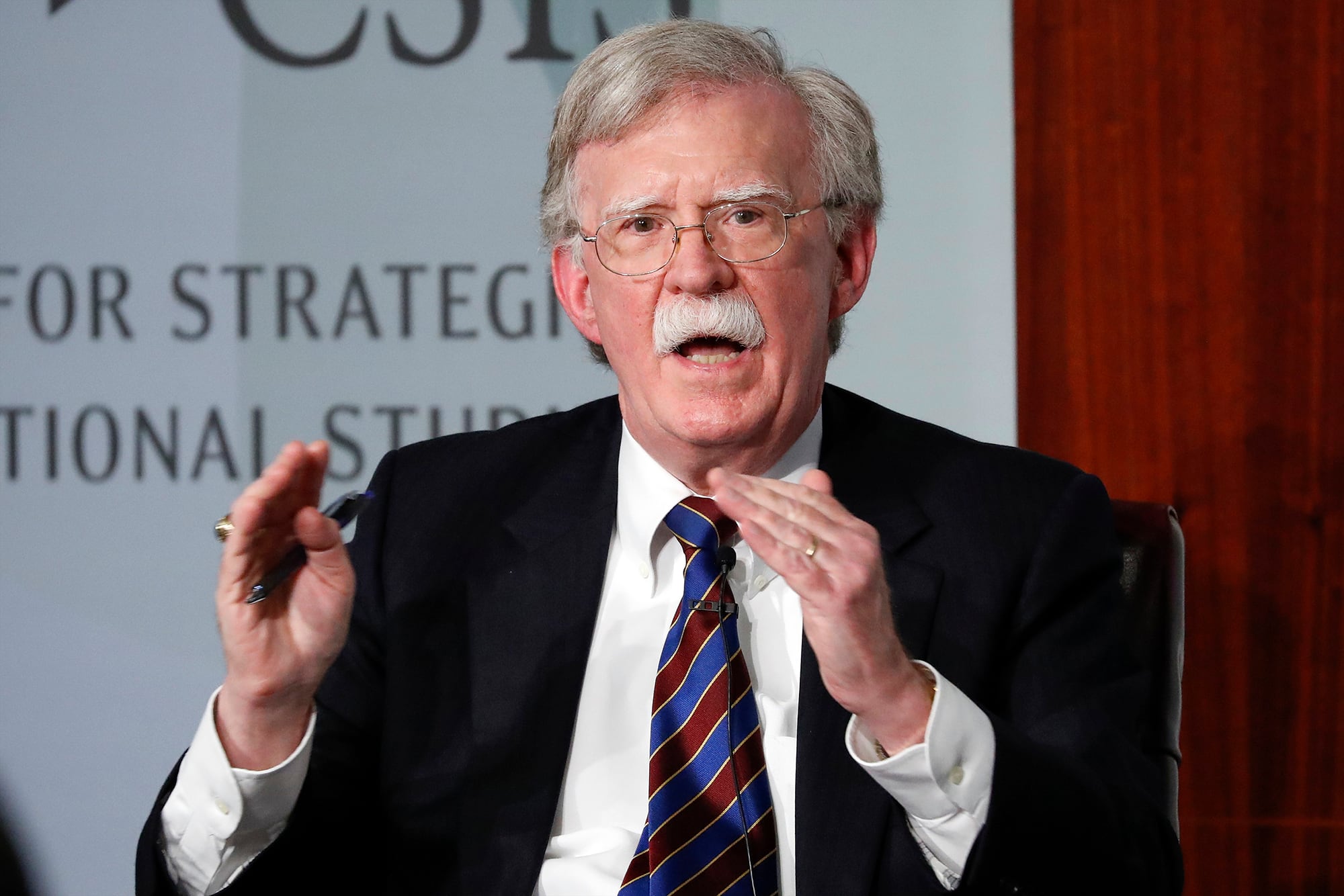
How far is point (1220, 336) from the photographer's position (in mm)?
2607

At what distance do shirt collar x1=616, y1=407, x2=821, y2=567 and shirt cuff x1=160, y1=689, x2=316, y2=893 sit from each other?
0.51 metres

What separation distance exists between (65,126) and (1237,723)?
109 inches

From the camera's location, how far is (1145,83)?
2.63 meters

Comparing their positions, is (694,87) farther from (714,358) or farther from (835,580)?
(835,580)

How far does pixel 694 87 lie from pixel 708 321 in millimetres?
329

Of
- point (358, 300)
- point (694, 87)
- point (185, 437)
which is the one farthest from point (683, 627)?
point (185, 437)

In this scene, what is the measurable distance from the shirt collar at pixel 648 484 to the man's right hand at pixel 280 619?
17.9 inches

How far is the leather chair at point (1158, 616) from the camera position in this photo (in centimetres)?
174

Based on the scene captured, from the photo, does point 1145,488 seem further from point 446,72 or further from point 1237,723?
point 446,72

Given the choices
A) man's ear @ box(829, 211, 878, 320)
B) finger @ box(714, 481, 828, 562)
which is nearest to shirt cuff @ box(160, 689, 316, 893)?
finger @ box(714, 481, 828, 562)

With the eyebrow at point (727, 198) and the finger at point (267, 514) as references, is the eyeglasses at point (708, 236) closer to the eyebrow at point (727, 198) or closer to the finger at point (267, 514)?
the eyebrow at point (727, 198)

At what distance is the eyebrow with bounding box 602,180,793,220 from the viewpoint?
172 cm

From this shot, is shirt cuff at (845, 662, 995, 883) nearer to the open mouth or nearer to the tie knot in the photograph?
the tie knot

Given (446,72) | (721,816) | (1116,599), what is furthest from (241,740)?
(446,72)
